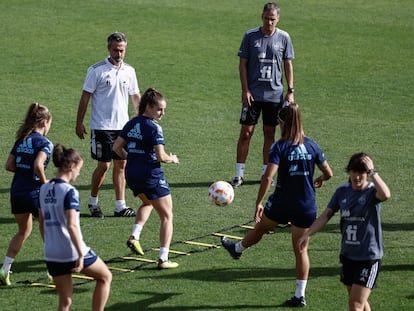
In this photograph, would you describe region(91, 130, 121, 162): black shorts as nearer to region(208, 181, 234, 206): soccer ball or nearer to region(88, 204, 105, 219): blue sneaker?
region(88, 204, 105, 219): blue sneaker

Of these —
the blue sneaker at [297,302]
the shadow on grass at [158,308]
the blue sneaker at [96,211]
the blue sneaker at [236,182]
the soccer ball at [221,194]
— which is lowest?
the shadow on grass at [158,308]

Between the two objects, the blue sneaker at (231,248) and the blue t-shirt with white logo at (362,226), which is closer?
the blue t-shirt with white logo at (362,226)

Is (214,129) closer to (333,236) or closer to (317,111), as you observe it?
(317,111)

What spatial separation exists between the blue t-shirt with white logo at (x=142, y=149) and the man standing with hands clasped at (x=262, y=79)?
409cm

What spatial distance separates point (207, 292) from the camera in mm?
11367

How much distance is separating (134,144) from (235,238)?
2153 millimetres

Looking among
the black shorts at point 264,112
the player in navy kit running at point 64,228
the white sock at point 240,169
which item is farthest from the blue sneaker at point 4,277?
the black shorts at point 264,112

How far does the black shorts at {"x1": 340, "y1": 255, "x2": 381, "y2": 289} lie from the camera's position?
9.63 metres

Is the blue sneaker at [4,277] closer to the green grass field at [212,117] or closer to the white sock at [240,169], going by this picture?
the green grass field at [212,117]

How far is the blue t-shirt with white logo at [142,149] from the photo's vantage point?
11945 millimetres

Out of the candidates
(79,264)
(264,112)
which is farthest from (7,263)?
(264,112)

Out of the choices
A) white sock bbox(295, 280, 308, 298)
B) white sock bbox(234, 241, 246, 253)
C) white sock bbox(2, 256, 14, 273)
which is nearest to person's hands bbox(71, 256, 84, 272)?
white sock bbox(2, 256, 14, 273)

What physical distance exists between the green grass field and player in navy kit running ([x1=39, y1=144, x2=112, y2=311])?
142 cm

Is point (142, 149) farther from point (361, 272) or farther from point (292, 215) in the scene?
point (361, 272)
